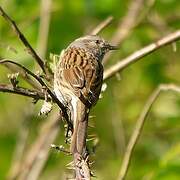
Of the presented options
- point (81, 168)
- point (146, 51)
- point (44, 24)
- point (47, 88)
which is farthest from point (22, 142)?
point (81, 168)

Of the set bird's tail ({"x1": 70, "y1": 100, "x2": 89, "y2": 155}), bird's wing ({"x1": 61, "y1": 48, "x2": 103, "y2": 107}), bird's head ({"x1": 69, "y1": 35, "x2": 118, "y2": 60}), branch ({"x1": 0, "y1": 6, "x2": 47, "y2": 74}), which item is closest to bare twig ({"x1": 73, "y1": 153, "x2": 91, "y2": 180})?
bird's tail ({"x1": 70, "y1": 100, "x2": 89, "y2": 155})

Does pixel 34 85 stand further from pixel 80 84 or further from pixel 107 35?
pixel 107 35

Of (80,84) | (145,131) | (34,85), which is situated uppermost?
(145,131)

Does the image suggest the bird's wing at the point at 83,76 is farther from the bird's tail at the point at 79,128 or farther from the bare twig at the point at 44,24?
the bare twig at the point at 44,24

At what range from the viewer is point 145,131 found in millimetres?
6289

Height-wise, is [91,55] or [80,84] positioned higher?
[91,55]

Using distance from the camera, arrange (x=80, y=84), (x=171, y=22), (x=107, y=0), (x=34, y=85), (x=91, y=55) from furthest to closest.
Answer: (x=171, y=22) → (x=107, y=0) → (x=91, y=55) → (x=80, y=84) → (x=34, y=85)

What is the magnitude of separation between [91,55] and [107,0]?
41.8 inches

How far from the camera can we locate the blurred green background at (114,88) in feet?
18.7

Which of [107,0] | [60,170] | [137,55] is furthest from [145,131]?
[137,55]

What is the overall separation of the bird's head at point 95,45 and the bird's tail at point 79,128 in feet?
3.89

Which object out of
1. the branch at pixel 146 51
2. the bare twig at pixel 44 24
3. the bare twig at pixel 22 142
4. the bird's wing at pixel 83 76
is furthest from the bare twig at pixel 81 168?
the bare twig at pixel 22 142

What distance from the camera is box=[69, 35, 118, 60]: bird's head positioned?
195 inches

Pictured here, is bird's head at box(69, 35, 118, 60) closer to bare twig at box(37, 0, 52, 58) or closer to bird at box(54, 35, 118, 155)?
bird at box(54, 35, 118, 155)
